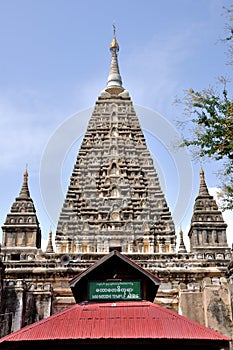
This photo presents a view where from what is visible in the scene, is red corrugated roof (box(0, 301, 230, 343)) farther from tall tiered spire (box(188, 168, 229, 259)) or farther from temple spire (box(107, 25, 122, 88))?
temple spire (box(107, 25, 122, 88))

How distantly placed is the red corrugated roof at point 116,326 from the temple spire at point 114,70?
50.4 m

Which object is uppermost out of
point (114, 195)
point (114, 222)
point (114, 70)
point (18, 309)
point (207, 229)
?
point (114, 70)

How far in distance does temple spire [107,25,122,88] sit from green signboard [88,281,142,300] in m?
49.1

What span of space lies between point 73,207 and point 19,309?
80.4 ft

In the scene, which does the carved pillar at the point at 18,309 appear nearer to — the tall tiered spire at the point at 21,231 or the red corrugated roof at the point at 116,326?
the red corrugated roof at the point at 116,326

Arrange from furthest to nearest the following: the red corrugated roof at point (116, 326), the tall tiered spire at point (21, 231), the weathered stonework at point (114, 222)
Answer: the tall tiered spire at point (21, 231) < the weathered stonework at point (114, 222) < the red corrugated roof at point (116, 326)

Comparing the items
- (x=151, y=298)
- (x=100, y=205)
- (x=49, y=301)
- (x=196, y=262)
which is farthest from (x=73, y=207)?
(x=151, y=298)

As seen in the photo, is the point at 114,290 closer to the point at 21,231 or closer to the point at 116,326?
the point at 116,326

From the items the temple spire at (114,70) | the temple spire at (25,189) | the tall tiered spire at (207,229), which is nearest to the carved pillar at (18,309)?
the tall tiered spire at (207,229)

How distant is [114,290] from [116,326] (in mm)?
2153

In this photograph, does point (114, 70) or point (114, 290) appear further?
point (114, 70)

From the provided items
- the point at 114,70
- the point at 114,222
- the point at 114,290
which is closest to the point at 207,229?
the point at 114,222

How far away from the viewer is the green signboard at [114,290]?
59.7 ft

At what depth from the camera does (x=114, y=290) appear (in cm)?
1820
